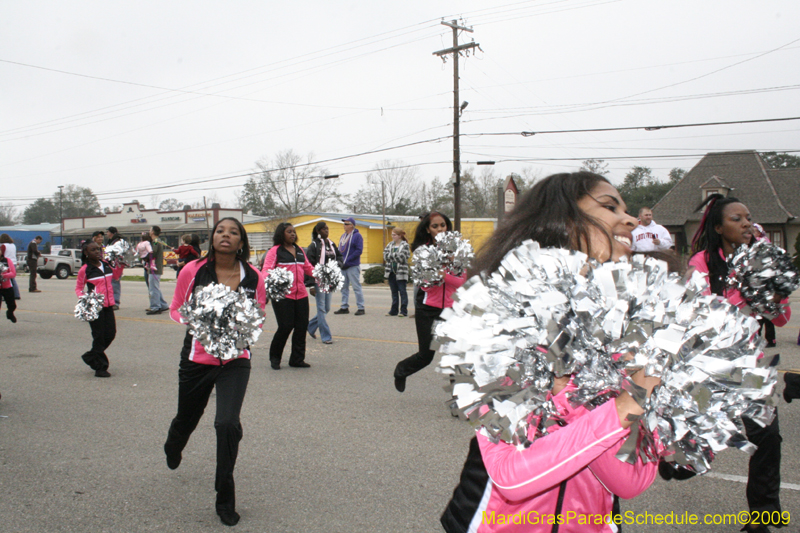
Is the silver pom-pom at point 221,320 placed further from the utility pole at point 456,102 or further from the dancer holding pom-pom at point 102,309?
the utility pole at point 456,102

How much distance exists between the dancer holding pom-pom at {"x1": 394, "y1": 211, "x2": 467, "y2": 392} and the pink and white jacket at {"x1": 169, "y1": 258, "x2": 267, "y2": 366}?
5.17ft

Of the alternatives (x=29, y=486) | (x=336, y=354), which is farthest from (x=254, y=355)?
(x=29, y=486)

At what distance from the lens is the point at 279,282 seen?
21.0 feet

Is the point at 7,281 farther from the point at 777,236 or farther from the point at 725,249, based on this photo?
the point at 777,236

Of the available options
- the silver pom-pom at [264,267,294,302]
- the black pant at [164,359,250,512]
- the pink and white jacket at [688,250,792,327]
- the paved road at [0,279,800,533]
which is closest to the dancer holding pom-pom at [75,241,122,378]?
the paved road at [0,279,800,533]

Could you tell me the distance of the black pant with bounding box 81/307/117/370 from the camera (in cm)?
686

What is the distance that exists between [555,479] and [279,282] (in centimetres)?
539

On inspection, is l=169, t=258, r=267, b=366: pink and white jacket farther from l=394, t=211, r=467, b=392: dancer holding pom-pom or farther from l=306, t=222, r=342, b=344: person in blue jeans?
l=306, t=222, r=342, b=344: person in blue jeans

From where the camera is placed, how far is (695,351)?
1.21m

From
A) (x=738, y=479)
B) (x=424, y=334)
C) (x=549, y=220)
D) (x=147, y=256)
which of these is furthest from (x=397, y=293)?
(x=549, y=220)

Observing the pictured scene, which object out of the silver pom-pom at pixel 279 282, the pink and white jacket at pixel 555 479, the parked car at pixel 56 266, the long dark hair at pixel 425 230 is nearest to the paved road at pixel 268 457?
the silver pom-pom at pixel 279 282

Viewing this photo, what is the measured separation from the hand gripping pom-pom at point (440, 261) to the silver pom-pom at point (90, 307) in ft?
13.6

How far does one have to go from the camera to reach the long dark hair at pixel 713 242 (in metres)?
3.41

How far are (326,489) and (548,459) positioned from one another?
9.05 feet
